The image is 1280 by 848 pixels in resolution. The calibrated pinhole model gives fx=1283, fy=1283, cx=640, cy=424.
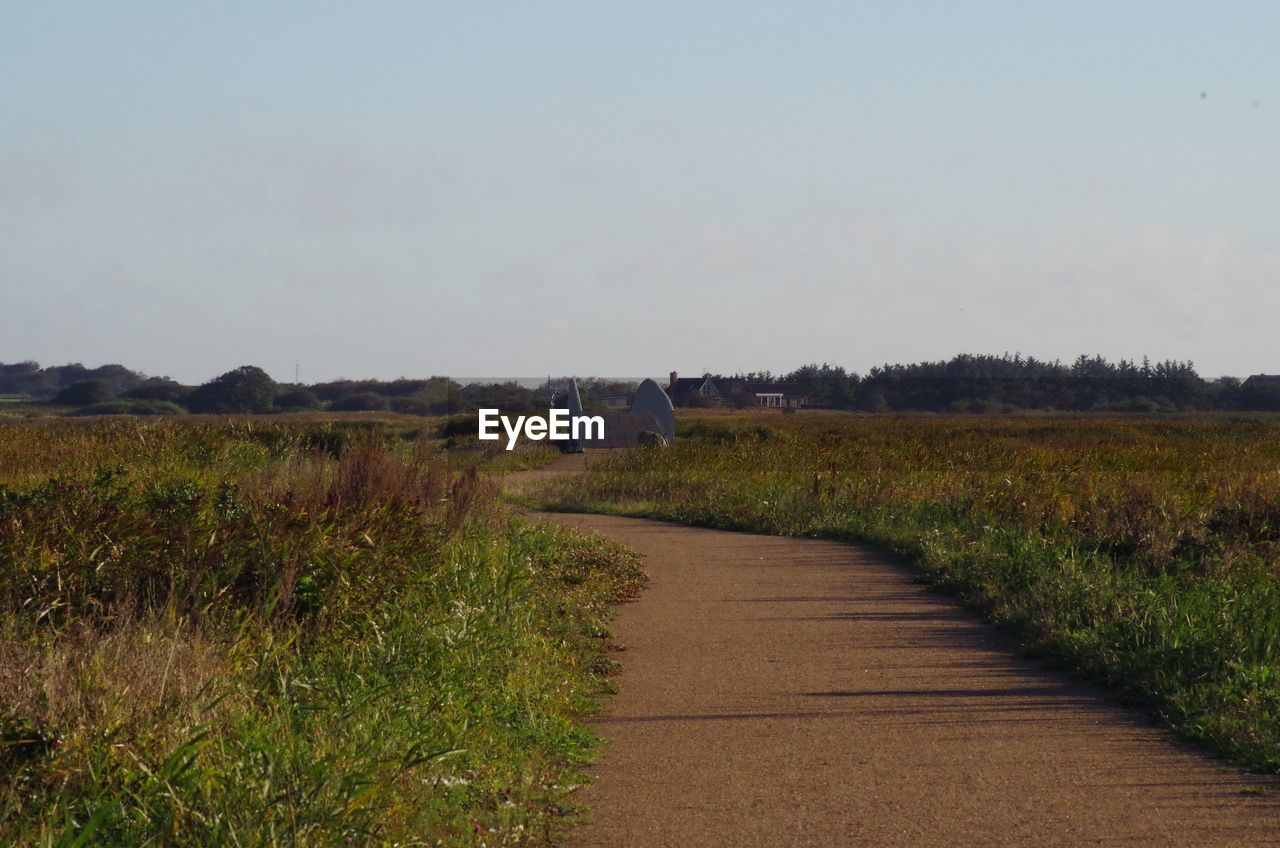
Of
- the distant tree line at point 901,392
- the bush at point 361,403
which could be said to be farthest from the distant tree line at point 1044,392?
the bush at point 361,403

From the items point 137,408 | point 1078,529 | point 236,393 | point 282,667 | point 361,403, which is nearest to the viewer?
point 282,667

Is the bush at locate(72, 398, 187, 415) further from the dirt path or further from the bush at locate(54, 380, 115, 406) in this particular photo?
the dirt path

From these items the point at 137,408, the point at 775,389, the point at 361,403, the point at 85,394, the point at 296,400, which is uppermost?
the point at 775,389

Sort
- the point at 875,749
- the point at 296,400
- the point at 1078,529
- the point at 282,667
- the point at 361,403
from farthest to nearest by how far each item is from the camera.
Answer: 1. the point at 361,403
2. the point at 296,400
3. the point at 1078,529
4. the point at 282,667
5. the point at 875,749

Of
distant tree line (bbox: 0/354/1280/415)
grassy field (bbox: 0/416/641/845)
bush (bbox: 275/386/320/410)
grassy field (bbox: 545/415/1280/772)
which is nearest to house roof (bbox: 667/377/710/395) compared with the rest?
distant tree line (bbox: 0/354/1280/415)

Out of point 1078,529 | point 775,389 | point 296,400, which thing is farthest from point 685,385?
point 1078,529

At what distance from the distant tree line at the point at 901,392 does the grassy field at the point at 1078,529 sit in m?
33.3

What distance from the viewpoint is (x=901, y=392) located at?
7531 centimetres

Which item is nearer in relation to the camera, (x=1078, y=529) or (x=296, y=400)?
(x=1078, y=529)

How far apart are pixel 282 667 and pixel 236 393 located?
257 feet

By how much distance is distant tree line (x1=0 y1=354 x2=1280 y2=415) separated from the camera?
237 feet

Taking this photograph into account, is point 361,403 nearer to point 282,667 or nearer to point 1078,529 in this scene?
point 1078,529

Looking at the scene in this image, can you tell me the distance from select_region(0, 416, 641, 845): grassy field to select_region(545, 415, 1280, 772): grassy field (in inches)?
140

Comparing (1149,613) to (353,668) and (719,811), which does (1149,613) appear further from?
(353,668)
